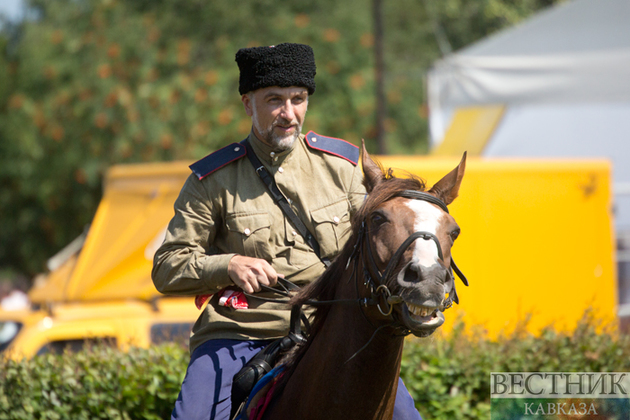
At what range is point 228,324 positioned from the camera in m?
3.09

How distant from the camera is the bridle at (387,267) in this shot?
90.6 inches

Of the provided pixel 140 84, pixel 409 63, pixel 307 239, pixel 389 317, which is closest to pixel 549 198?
pixel 307 239

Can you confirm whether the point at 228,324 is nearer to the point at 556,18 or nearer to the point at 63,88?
the point at 556,18

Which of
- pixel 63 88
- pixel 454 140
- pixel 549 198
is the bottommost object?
pixel 549 198

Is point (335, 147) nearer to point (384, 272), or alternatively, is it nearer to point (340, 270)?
point (340, 270)

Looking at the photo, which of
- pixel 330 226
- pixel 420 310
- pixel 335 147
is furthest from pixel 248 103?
pixel 420 310

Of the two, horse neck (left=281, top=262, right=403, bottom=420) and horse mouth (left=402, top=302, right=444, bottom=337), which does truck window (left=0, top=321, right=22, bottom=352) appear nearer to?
horse neck (left=281, top=262, right=403, bottom=420)

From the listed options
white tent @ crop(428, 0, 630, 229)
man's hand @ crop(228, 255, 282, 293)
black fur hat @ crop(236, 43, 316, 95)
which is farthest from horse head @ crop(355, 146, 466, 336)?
white tent @ crop(428, 0, 630, 229)

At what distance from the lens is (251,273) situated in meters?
2.81

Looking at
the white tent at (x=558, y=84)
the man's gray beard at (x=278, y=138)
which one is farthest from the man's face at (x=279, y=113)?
the white tent at (x=558, y=84)

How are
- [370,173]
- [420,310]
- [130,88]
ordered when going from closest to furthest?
[420,310] < [370,173] < [130,88]

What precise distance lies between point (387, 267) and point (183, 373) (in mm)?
2624

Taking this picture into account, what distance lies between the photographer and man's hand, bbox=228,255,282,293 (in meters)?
2.80

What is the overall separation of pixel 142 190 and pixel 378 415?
6.51 m
